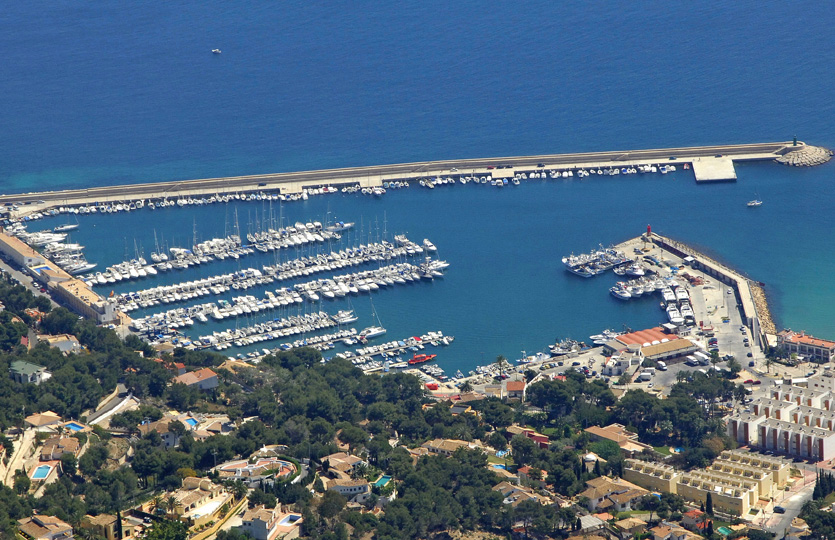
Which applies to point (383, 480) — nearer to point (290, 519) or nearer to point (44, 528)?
point (290, 519)

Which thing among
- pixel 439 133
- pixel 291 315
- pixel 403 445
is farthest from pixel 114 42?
pixel 403 445

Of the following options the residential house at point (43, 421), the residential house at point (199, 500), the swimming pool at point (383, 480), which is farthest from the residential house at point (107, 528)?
the swimming pool at point (383, 480)

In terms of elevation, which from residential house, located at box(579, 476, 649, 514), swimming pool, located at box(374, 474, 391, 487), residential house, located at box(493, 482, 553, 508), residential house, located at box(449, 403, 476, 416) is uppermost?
residential house, located at box(449, 403, 476, 416)

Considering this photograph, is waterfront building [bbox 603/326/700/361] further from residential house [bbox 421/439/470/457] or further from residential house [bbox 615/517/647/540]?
residential house [bbox 615/517/647/540]

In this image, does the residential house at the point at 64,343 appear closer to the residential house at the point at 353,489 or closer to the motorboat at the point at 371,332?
the motorboat at the point at 371,332

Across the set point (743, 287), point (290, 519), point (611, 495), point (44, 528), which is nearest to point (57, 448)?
point (44, 528)

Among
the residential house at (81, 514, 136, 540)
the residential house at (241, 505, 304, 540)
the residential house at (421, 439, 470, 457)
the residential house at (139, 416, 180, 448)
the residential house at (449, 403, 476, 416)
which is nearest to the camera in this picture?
the residential house at (81, 514, 136, 540)

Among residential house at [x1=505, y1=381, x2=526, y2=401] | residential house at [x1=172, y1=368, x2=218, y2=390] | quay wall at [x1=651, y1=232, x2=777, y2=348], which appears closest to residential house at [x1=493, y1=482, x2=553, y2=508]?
residential house at [x1=505, y1=381, x2=526, y2=401]
